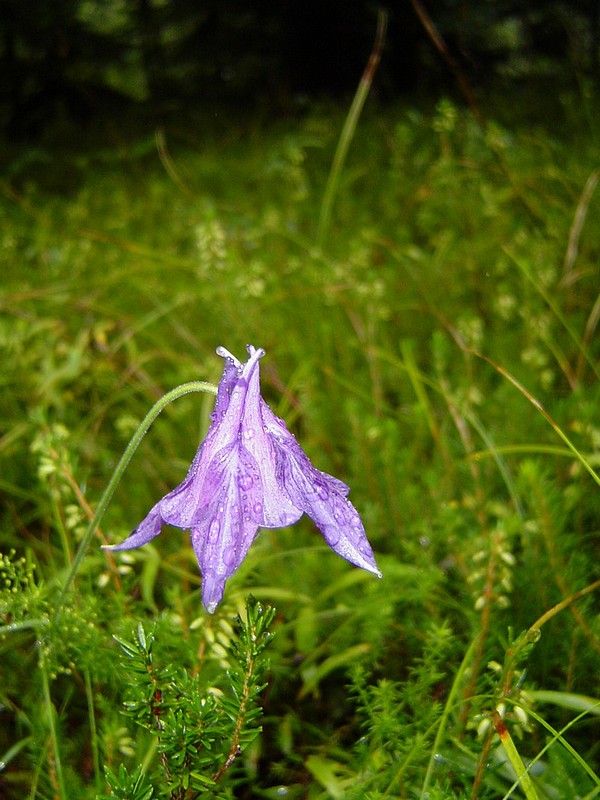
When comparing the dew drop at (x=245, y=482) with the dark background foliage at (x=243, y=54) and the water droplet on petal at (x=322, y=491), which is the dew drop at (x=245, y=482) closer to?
the water droplet on petal at (x=322, y=491)

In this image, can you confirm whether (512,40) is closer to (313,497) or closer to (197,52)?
(197,52)

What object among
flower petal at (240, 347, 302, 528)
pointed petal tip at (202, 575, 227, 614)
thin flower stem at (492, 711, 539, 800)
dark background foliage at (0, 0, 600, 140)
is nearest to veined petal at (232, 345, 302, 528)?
flower petal at (240, 347, 302, 528)

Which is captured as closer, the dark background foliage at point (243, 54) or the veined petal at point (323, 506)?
the veined petal at point (323, 506)

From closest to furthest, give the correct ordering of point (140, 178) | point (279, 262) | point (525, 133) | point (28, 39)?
point (279, 262), point (525, 133), point (140, 178), point (28, 39)

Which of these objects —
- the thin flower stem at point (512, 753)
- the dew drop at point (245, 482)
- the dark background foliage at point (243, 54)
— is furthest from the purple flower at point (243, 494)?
the dark background foliage at point (243, 54)

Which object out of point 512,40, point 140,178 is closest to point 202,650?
point 140,178

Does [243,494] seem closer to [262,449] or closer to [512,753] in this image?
[262,449]
